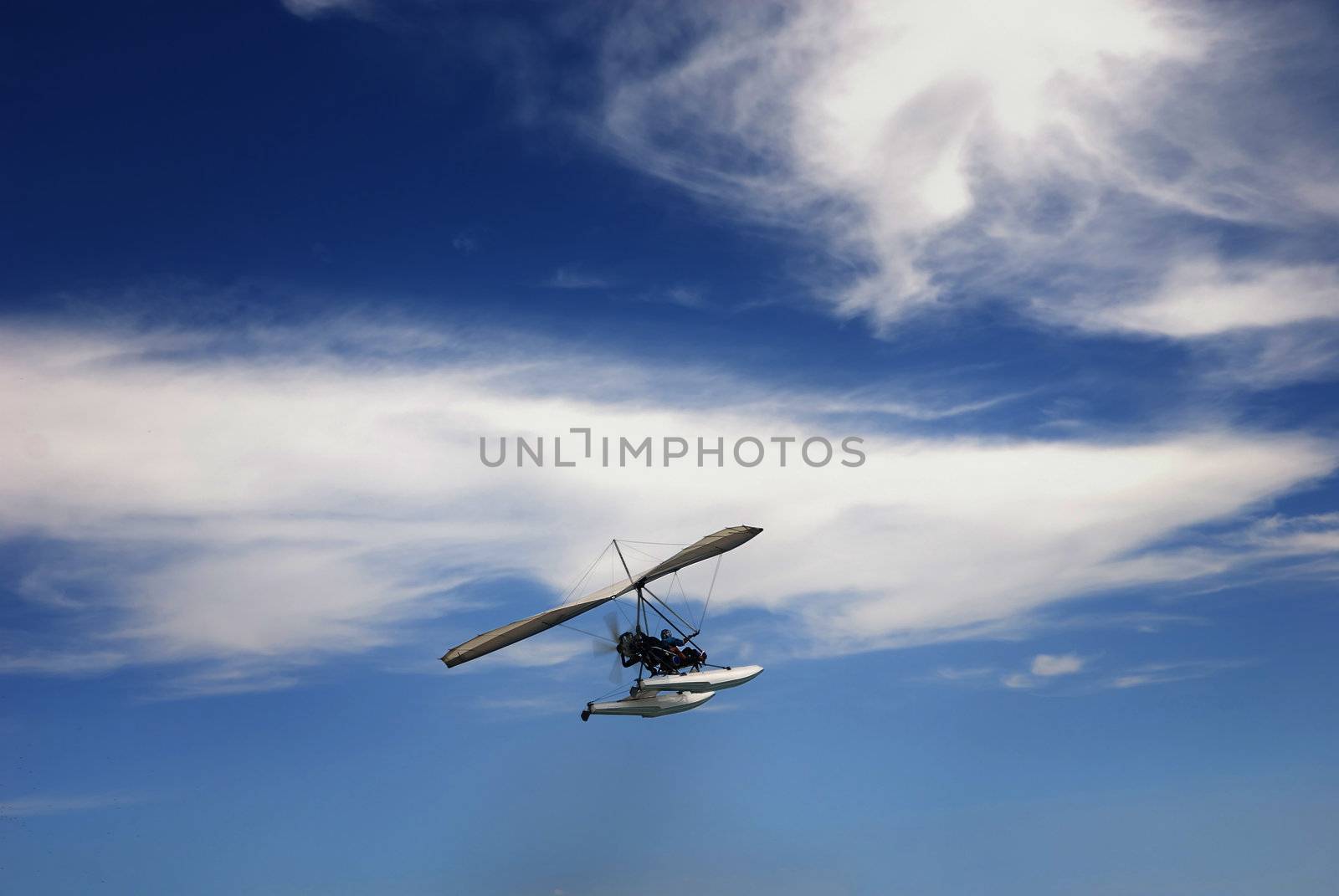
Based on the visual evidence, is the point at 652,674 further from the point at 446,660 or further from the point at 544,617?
the point at 446,660

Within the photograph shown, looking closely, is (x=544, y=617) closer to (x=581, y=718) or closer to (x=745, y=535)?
(x=581, y=718)

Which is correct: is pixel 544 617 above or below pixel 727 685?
above

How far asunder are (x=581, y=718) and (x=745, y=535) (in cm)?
1604

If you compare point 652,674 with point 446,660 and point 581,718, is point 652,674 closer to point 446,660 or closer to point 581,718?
point 581,718

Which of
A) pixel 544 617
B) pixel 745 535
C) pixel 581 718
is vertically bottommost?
pixel 581 718

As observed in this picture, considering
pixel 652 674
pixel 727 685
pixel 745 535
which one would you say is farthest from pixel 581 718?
pixel 745 535

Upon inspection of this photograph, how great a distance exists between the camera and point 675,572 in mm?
71125

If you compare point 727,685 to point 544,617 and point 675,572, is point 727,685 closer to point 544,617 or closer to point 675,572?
point 675,572

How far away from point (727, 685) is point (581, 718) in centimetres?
1030

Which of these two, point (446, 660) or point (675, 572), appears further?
point (675, 572)

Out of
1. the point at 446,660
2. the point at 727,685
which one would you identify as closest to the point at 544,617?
the point at 446,660

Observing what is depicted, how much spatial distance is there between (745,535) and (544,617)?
14344 mm

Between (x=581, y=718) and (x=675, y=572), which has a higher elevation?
(x=675, y=572)

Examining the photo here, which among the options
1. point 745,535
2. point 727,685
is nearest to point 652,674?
point 727,685
